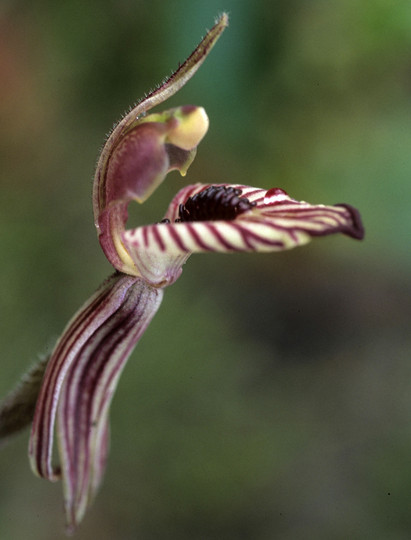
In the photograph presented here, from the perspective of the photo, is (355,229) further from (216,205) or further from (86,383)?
(86,383)

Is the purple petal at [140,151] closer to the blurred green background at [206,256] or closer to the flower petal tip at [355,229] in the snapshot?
the flower petal tip at [355,229]

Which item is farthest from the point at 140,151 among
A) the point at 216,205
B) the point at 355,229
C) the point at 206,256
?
the point at 206,256

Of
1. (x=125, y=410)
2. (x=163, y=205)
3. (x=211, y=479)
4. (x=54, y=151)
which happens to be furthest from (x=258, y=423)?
(x=54, y=151)

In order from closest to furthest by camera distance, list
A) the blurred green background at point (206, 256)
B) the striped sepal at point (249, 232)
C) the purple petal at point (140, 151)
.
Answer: the striped sepal at point (249, 232), the purple petal at point (140, 151), the blurred green background at point (206, 256)

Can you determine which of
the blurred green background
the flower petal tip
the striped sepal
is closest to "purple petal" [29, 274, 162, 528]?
the striped sepal

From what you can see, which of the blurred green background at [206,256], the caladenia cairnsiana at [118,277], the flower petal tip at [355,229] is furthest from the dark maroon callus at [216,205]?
the blurred green background at [206,256]

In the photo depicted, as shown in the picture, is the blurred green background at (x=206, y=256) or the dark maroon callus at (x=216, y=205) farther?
the blurred green background at (x=206, y=256)

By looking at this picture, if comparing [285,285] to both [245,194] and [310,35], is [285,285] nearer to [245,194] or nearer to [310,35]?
[310,35]
